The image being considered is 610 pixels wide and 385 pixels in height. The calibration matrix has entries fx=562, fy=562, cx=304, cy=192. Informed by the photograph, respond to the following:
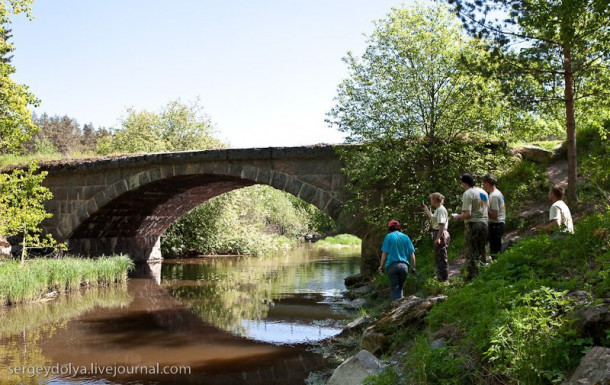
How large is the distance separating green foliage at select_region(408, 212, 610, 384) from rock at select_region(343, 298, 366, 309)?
4.72 m

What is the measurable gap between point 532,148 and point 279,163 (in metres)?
6.24

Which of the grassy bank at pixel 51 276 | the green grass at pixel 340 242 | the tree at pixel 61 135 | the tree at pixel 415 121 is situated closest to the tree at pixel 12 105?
the grassy bank at pixel 51 276

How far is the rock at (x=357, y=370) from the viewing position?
16.0ft

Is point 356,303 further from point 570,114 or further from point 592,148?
point 592,148

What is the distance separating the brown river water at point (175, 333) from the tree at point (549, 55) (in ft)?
16.5

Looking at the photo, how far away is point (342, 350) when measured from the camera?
722 centimetres

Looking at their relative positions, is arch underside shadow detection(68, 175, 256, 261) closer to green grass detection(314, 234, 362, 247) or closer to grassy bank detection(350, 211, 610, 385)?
grassy bank detection(350, 211, 610, 385)

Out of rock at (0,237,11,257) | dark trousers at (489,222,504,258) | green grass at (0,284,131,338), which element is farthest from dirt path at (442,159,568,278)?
rock at (0,237,11,257)

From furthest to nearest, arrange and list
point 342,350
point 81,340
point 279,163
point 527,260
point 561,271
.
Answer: point 279,163, point 81,340, point 342,350, point 527,260, point 561,271

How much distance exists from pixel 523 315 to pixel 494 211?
3343mm

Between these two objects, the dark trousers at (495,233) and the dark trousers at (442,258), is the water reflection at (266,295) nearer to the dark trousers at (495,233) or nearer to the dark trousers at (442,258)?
the dark trousers at (442,258)

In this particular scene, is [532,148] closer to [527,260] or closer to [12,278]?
[527,260]

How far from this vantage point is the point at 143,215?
21188 mm

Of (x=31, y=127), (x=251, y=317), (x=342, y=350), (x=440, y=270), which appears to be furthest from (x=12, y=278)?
(x=440, y=270)
